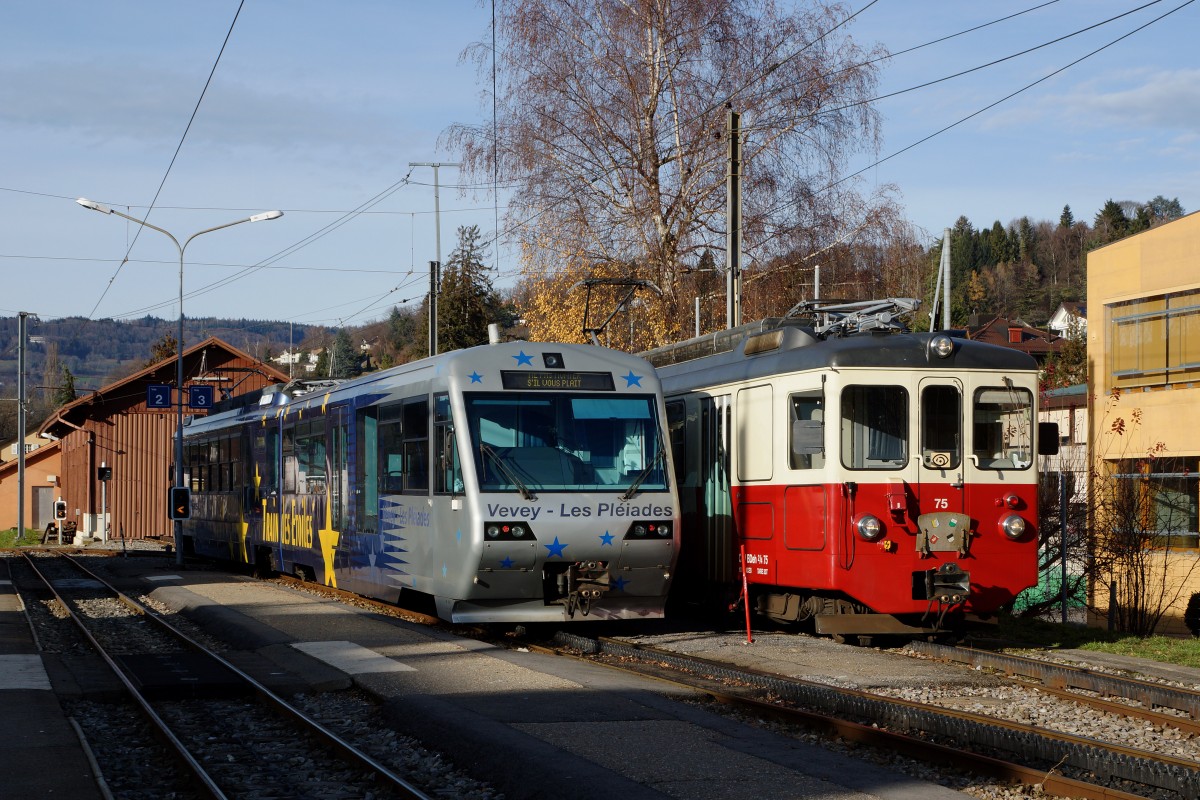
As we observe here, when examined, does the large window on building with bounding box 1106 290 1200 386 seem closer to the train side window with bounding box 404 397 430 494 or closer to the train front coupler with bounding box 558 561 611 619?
the train front coupler with bounding box 558 561 611 619

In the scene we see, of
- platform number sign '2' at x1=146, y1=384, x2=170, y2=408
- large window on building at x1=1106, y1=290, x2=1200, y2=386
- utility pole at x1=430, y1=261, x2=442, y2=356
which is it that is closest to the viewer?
large window on building at x1=1106, y1=290, x2=1200, y2=386

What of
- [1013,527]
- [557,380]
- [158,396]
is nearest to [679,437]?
[557,380]

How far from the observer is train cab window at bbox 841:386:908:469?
43.5ft

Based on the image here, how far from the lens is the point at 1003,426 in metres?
13.7

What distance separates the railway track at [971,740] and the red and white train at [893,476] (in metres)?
2.08

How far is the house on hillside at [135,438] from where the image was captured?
52312mm

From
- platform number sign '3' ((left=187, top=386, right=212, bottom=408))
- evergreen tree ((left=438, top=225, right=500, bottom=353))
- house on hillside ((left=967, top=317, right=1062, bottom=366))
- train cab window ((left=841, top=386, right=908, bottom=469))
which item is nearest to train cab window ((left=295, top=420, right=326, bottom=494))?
train cab window ((left=841, top=386, right=908, bottom=469))

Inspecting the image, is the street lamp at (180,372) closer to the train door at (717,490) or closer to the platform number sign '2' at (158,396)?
the platform number sign '2' at (158,396)

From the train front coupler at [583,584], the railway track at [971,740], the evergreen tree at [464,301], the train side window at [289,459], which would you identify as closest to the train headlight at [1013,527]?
the railway track at [971,740]

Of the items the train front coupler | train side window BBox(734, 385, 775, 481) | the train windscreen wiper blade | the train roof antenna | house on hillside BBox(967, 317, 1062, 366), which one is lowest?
the train front coupler

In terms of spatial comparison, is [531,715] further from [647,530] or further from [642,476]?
[642,476]

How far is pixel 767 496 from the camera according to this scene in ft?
46.8

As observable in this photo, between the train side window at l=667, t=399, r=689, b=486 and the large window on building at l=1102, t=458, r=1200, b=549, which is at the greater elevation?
the train side window at l=667, t=399, r=689, b=486

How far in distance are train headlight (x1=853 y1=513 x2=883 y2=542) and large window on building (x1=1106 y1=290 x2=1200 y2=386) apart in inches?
458
